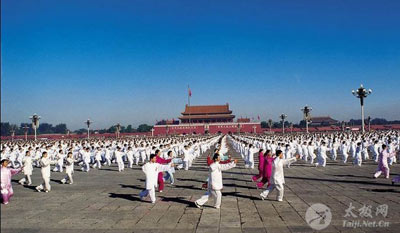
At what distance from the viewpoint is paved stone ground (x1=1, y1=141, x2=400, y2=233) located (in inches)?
216

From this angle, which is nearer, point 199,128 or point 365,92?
point 365,92

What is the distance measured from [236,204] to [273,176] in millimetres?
1053

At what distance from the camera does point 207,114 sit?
69562 mm

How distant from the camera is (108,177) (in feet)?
39.6

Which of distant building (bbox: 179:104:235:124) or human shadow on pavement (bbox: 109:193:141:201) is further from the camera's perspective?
distant building (bbox: 179:104:235:124)

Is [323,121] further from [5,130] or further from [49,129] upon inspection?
[49,129]

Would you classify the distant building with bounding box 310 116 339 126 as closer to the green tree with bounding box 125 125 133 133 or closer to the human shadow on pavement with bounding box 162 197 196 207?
the green tree with bounding box 125 125 133 133

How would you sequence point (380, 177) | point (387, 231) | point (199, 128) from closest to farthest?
point (387, 231) → point (380, 177) → point (199, 128)

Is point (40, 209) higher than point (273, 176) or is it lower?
lower

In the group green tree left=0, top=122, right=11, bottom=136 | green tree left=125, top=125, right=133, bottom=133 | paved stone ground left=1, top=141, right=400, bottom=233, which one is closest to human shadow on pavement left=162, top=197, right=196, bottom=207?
paved stone ground left=1, top=141, right=400, bottom=233

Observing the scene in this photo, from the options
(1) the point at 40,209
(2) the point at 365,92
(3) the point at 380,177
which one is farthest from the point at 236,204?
(2) the point at 365,92

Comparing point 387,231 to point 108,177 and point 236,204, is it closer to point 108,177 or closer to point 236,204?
point 236,204

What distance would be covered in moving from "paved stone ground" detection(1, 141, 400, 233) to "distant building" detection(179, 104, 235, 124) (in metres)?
57.4

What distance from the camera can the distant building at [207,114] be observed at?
224ft
